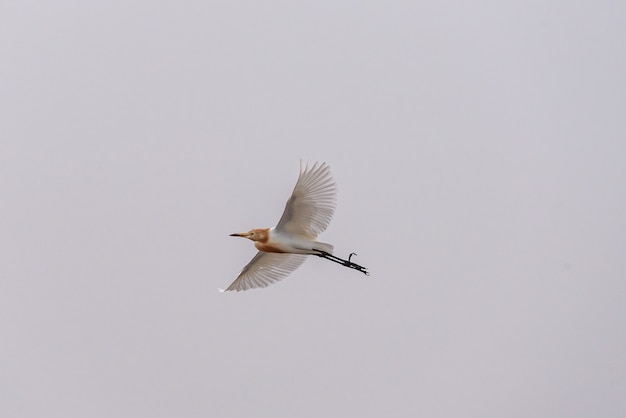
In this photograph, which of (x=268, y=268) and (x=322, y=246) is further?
(x=268, y=268)

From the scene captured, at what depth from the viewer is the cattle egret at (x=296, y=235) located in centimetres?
2050

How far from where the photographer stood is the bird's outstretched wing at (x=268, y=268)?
73.0 ft

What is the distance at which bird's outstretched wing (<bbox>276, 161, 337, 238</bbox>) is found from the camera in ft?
66.6

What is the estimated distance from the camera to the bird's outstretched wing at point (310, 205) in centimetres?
2031

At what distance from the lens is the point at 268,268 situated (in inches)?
880

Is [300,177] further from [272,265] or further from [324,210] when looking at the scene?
[272,265]

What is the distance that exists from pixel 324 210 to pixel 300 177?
0.93 m

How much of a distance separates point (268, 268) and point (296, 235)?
1.33m

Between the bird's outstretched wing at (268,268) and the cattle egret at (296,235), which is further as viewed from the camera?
the bird's outstretched wing at (268,268)

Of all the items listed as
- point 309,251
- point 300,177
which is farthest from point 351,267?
point 300,177

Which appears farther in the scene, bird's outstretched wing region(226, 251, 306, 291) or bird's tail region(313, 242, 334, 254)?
bird's outstretched wing region(226, 251, 306, 291)

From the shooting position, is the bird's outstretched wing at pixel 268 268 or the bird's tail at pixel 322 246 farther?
the bird's outstretched wing at pixel 268 268

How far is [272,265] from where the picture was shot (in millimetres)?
22328

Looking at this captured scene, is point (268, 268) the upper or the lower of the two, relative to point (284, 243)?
lower
